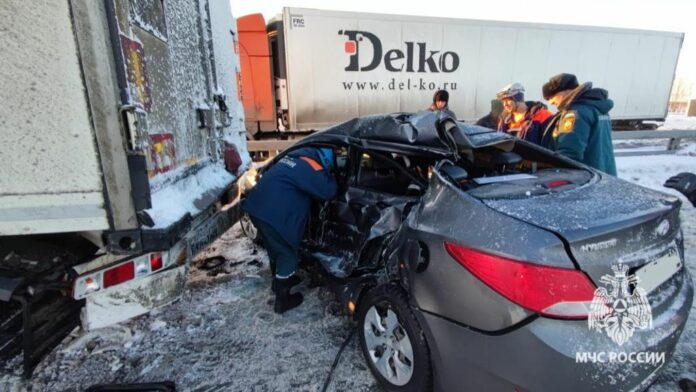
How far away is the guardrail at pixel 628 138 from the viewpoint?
818 centimetres

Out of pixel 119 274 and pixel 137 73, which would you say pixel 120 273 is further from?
pixel 137 73

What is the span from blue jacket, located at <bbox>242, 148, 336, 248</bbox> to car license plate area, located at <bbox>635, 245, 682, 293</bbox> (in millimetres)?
1868

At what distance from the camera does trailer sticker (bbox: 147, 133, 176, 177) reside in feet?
7.06

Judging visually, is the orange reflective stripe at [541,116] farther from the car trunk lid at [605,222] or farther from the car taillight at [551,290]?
the car taillight at [551,290]

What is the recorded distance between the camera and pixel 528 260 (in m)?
1.35

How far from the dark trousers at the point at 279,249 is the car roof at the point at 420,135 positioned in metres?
0.90

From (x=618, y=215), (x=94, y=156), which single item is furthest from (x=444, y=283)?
(x=94, y=156)

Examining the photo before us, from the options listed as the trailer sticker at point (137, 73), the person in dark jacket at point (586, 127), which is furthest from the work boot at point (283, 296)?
the person in dark jacket at point (586, 127)

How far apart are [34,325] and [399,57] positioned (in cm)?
819

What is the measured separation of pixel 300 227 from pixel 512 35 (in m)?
8.78

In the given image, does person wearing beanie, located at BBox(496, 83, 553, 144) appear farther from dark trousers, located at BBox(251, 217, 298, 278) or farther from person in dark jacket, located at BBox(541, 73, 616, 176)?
dark trousers, located at BBox(251, 217, 298, 278)

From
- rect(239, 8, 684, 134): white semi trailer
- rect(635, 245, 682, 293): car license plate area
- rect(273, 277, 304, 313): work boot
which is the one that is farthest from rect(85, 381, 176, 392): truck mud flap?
rect(239, 8, 684, 134): white semi trailer

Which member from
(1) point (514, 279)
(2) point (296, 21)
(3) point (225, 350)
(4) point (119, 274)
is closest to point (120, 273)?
(4) point (119, 274)

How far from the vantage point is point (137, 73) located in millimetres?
2006
